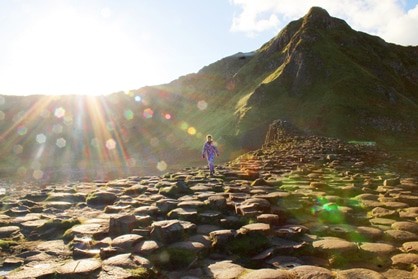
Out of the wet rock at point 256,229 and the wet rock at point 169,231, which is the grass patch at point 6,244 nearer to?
the wet rock at point 169,231

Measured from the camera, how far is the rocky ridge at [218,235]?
6219mm

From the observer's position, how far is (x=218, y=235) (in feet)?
24.6

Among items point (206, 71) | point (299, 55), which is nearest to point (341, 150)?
point (299, 55)

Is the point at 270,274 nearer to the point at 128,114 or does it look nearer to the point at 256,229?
the point at 256,229

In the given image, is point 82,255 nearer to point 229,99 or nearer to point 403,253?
point 403,253

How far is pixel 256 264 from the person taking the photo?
6648mm

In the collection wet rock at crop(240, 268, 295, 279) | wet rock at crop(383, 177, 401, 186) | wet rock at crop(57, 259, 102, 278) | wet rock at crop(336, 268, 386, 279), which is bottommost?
wet rock at crop(383, 177, 401, 186)

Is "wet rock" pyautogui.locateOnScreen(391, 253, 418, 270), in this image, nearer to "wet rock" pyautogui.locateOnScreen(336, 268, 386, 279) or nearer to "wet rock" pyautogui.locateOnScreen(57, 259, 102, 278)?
"wet rock" pyautogui.locateOnScreen(336, 268, 386, 279)

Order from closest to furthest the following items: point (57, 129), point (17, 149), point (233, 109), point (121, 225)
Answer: point (121, 225)
point (233, 109)
point (17, 149)
point (57, 129)

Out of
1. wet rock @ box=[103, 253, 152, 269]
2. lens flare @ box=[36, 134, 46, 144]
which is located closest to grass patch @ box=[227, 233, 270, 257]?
wet rock @ box=[103, 253, 152, 269]

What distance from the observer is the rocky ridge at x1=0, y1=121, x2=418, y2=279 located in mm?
6219

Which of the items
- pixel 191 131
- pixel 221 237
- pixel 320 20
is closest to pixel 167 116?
pixel 191 131

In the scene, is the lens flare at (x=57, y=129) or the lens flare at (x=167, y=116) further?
the lens flare at (x=167, y=116)

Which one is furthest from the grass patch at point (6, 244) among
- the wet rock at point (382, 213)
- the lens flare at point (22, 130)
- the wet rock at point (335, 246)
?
the lens flare at point (22, 130)
